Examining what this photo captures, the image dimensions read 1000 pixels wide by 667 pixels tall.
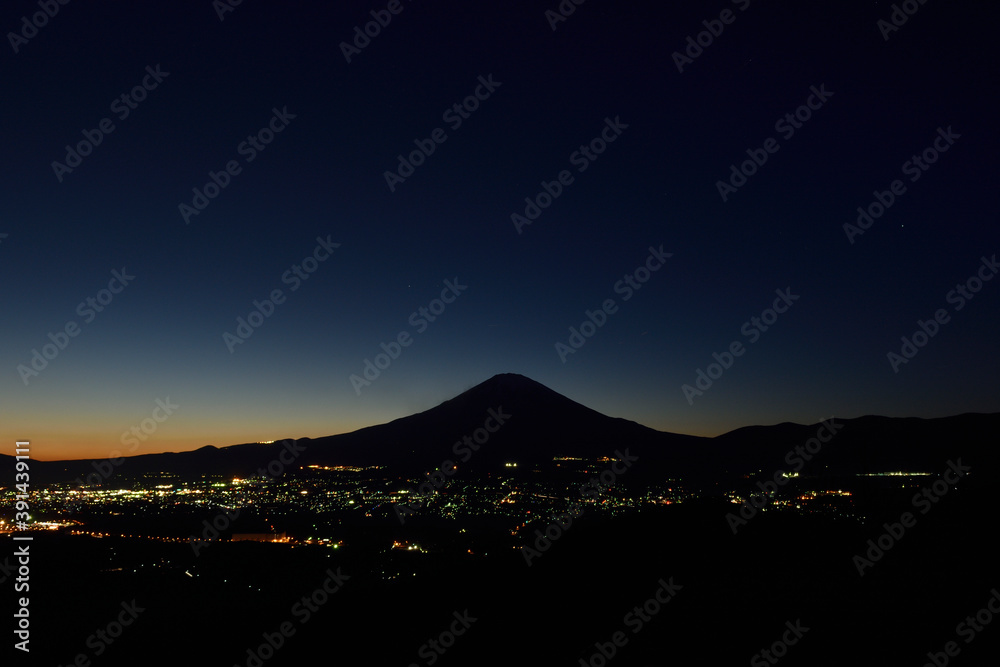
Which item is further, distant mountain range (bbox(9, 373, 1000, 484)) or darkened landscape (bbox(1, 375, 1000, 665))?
distant mountain range (bbox(9, 373, 1000, 484))

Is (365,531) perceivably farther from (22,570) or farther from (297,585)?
(22,570)

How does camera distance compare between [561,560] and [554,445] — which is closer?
[561,560]

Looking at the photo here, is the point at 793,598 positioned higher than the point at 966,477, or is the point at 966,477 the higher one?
the point at 793,598

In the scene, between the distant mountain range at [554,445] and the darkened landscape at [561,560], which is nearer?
the darkened landscape at [561,560]

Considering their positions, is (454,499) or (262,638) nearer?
(262,638)

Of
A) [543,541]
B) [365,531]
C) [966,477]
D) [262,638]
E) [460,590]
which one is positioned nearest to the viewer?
[262,638]

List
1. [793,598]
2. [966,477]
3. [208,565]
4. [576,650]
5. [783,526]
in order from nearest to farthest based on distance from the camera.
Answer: [576,650] < [793,598] < [783,526] < [208,565] < [966,477]

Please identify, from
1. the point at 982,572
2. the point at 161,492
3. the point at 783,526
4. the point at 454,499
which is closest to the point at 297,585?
the point at 783,526
